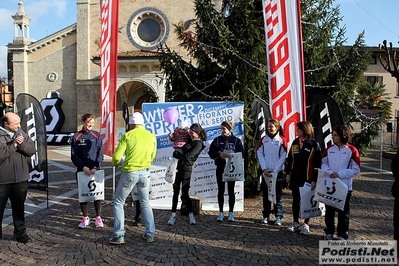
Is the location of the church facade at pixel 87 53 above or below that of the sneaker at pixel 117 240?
above

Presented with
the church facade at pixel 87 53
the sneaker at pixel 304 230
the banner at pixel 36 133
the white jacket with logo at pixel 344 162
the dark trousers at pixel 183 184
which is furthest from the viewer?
the church facade at pixel 87 53

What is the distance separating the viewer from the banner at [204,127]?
24.4 feet

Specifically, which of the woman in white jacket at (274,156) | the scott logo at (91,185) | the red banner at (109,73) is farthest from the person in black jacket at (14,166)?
the woman in white jacket at (274,156)

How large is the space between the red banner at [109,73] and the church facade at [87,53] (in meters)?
15.2

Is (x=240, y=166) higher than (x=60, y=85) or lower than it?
lower

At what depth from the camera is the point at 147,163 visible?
515cm

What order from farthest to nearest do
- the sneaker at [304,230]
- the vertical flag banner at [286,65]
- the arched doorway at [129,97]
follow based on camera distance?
the arched doorway at [129,97], the vertical flag banner at [286,65], the sneaker at [304,230]

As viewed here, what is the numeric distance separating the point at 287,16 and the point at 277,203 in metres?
3.78

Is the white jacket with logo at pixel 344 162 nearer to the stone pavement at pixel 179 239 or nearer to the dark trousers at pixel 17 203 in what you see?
the stone pavement at pixel 179 239

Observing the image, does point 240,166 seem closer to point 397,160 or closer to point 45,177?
point 397,160

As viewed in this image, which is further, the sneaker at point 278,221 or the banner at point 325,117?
the banner at point 325,117

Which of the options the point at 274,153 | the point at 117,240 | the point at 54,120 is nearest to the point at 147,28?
the point at 54,120

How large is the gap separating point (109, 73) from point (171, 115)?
1.89 m

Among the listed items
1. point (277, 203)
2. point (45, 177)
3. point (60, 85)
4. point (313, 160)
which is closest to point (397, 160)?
point (313, 160)
